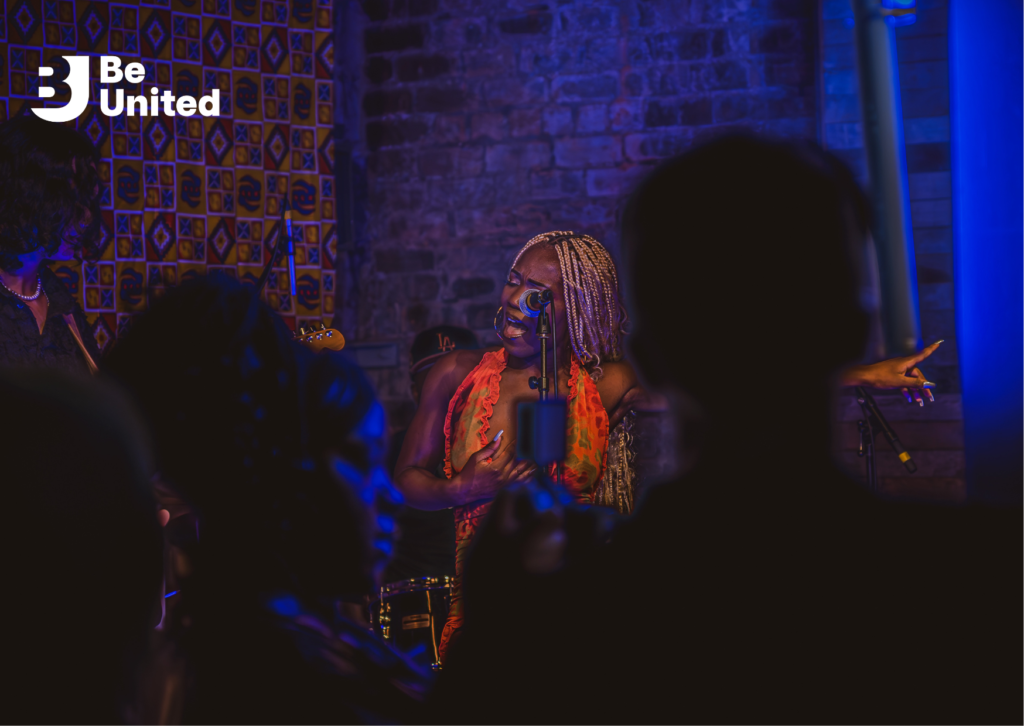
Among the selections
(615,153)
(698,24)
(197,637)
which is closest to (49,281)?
(197,637)

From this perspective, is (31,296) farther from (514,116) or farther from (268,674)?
(514,116)

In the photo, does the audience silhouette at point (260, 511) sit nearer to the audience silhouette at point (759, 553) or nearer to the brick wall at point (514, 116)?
the audience silhouette at point (759, 553)

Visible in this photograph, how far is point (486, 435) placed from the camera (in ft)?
9.27

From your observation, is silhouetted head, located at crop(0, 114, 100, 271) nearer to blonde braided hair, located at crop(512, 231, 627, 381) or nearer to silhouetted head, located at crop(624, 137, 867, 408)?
blonde braided hair, located at crop(512, 231, 627, 381)

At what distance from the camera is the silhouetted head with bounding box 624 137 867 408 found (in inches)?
24.2

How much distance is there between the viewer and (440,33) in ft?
16.4

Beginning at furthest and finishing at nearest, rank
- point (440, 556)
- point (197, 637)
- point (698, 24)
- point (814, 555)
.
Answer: point (698, 24)
point (440, 556)
point (197, 637)
point (814, 555)

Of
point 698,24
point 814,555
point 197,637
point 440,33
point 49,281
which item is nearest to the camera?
point 814,555

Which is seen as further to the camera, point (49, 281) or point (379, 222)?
point (379, 222)

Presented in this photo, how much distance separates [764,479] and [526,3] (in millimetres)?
4754

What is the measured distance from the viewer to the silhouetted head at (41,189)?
258 cm

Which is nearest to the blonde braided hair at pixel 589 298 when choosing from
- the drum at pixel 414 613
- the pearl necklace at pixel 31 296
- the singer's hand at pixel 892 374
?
the singer's hand at pixel 892 374

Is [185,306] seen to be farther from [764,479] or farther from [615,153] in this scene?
[615,153]

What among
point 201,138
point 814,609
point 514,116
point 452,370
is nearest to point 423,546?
point 452,370
